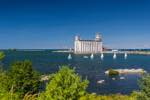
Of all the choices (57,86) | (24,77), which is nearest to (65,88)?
(57,86)

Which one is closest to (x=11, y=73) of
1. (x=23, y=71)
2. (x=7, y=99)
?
(x=23, y=71)

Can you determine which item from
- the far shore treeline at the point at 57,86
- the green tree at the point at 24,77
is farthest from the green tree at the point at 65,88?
the green tree at the point at 24,77

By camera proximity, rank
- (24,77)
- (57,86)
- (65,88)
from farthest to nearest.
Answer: (24,77) → (57,86) → (65,88)

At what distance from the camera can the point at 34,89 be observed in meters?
44.2

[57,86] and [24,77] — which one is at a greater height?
[57,86]

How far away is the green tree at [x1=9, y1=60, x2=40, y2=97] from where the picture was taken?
43.4 m

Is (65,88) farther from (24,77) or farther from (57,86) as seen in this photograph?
(24,77)

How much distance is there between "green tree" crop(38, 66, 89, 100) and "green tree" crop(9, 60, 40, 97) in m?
19.9

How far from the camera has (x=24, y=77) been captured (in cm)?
4441

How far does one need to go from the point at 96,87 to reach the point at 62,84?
7341cm

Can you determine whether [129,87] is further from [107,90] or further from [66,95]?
[66,95]

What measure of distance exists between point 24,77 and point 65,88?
22834 mm

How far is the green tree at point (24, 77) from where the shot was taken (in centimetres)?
4344

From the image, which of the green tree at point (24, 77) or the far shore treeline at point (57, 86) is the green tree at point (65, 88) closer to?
the far shore treeline at point (57, 86)
